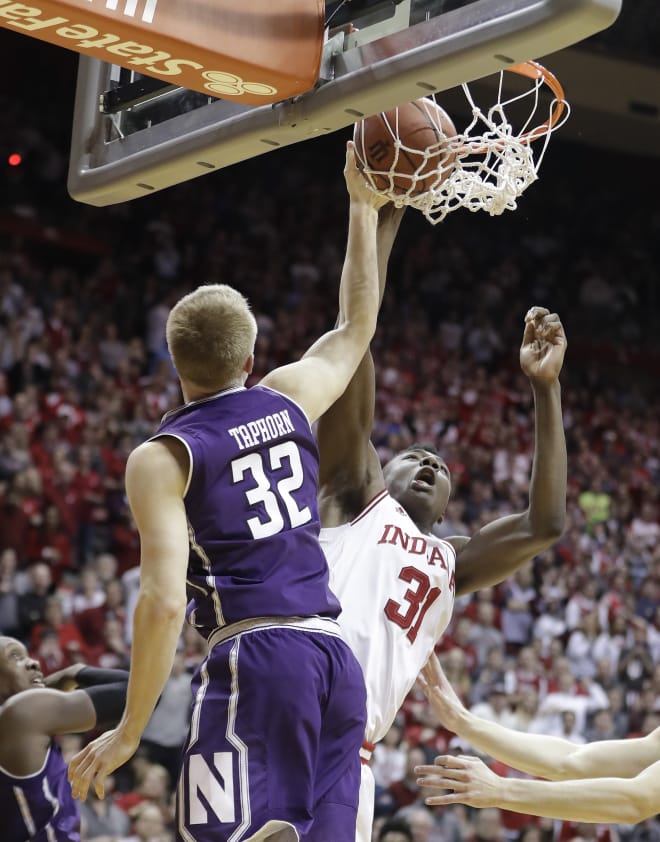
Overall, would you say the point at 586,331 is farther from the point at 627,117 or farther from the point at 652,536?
the point at 652,536

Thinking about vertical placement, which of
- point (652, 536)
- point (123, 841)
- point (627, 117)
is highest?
point (627, 117)

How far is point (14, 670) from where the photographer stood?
4.43 m

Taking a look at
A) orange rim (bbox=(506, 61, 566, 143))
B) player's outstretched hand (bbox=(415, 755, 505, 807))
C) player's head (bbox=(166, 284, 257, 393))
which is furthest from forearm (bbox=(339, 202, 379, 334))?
player's outstretched hand (bbox=(415, 755, 505, 807))

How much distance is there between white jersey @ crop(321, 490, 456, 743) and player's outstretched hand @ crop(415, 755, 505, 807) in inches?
10.4

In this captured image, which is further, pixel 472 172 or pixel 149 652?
pixel 472 172

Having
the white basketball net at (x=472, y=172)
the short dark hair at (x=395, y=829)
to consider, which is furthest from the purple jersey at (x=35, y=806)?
the short dark hair at (x=395, y=829)

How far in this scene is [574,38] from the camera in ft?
9.21

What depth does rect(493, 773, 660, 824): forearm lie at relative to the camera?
3705 mm

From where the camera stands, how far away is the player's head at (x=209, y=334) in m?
3.13

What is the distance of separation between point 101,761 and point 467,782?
1.13 m

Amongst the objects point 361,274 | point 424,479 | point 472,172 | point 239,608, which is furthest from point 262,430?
point 424,479

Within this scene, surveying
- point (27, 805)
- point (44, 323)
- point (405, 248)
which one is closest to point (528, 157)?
point (27, 805)

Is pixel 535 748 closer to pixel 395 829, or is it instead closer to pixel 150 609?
pixel 150 609

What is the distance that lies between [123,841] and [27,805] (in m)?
3.56
